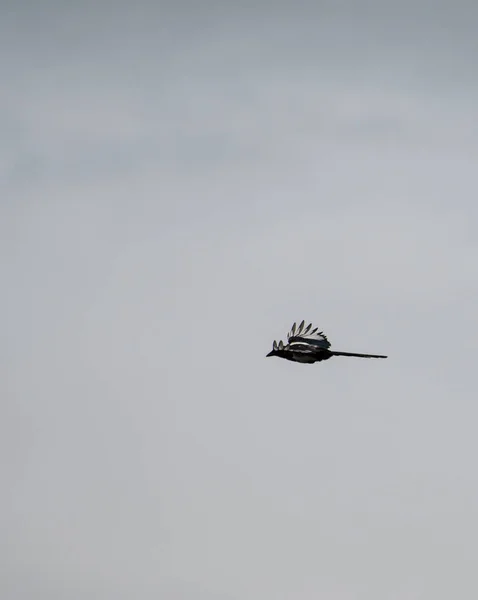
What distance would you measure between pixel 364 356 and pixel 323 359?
7.21 metres

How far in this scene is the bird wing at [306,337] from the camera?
110 m

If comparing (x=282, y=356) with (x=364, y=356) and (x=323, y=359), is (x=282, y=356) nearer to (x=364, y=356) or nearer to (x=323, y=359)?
(x=323, y=359)

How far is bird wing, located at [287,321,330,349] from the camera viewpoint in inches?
4323

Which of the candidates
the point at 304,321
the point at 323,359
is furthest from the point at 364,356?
the point at 304,321

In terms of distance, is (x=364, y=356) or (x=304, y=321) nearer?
(x=364, y=356)

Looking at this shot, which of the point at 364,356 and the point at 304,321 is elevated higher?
the point at 304,321

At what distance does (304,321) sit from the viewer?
379 ft

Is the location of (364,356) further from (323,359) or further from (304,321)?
(304,321)

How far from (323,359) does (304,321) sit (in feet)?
28.9

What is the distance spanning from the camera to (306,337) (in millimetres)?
111812

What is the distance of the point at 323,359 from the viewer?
109 m

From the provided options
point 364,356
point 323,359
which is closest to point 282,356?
point 323,359

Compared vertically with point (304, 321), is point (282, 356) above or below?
below

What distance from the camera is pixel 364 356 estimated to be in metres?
104
